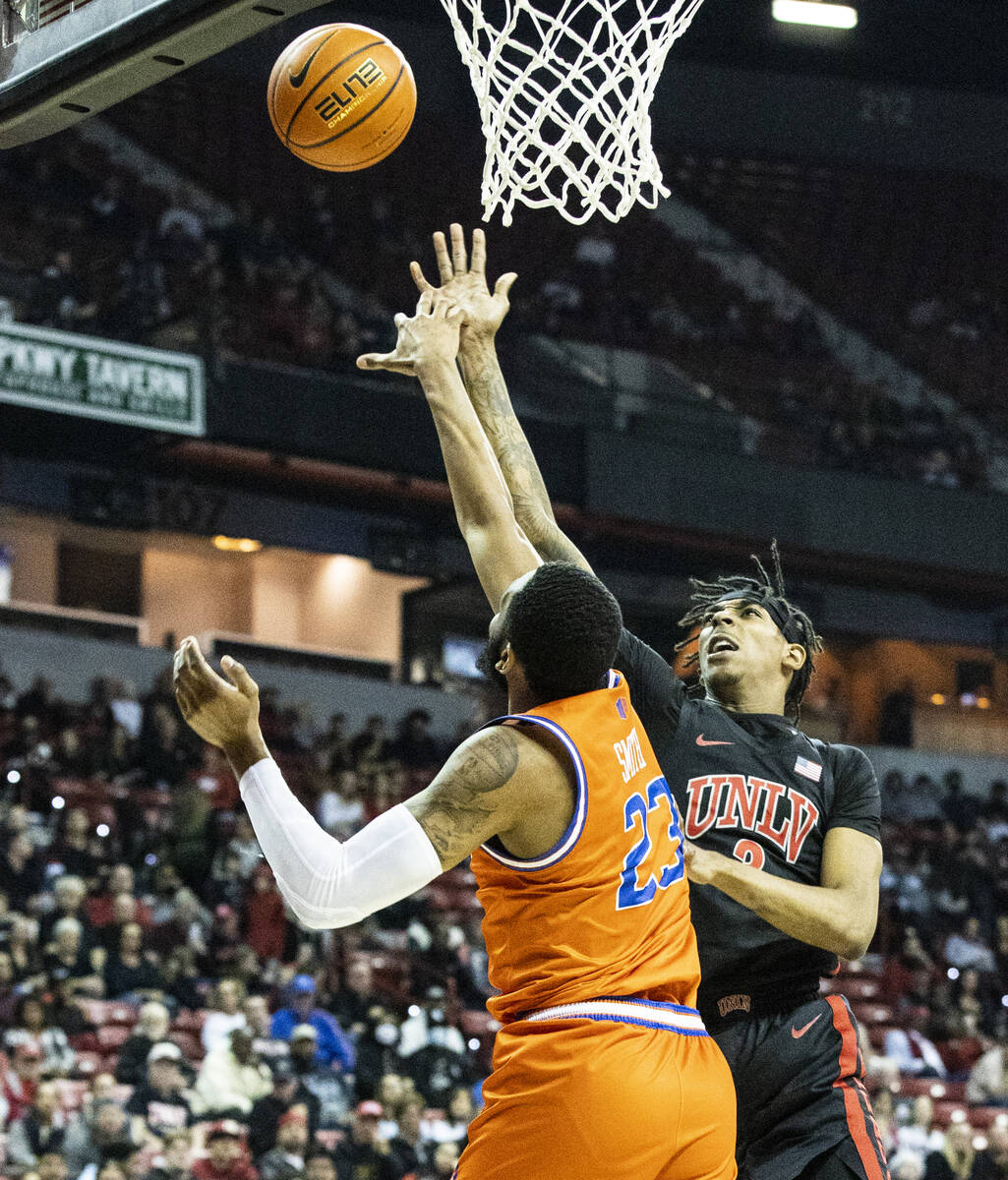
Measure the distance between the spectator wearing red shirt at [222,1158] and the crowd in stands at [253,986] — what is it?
11mm

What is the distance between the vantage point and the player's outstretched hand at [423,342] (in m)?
3.86

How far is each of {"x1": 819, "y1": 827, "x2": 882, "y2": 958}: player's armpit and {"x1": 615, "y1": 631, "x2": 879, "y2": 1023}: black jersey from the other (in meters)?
0.04

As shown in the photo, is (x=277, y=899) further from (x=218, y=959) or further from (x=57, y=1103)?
(x=57, y=1103)

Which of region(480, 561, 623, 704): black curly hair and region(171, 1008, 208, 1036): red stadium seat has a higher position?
region(480, 561, 623, 704): black curly hair

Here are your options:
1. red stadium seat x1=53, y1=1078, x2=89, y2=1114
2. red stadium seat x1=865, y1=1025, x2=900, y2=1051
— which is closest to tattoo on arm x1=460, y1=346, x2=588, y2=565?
red stadium seat x1=53, y1=1078, x2=89, y2=1114

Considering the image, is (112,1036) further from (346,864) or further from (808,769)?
(346,864)

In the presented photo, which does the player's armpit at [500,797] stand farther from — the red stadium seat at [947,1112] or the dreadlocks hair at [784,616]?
the red stadium seat at [947,1112]

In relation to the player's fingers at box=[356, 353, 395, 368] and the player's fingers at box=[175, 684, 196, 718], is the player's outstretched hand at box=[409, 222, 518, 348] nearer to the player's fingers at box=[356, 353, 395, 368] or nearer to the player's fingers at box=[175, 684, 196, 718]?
the player's fingers at box=[356, 353, 395, 368]

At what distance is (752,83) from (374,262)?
→ 19.3ft

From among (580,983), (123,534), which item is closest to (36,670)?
(123,534)

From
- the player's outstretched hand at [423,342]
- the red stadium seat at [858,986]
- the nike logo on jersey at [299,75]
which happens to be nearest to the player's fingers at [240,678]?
the player's outstretched hand at [423,342]

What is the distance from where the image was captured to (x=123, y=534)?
65.5ft

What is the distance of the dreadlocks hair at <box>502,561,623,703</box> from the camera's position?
3.04 m

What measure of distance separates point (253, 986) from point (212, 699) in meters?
8.46
